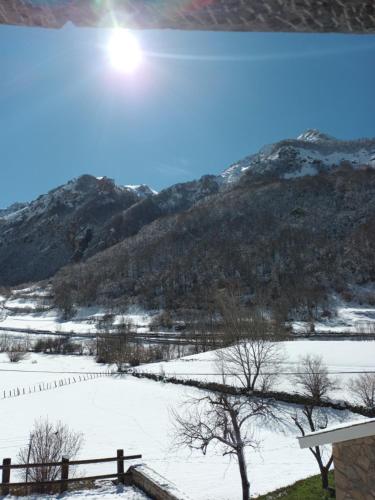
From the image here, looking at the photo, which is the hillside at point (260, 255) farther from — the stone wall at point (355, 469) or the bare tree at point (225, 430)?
the stone wall at point (355, 469)

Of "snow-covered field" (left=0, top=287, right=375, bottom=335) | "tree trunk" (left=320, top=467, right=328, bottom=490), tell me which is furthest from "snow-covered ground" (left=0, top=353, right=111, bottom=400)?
"tree trunk" (left=320, top=467, right=328, bottom=490)

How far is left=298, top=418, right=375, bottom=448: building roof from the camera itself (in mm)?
6773

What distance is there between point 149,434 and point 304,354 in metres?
20.4

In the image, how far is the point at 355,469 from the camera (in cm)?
751

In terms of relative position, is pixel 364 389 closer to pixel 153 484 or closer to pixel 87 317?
pixel 153 484

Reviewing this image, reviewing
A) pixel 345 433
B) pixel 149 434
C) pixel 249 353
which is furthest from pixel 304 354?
pixel 345 433

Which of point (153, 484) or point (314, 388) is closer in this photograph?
point (153, 484)

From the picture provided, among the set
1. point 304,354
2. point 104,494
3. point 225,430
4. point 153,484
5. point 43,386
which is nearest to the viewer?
point 153,484

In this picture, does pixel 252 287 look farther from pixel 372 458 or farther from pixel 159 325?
pixel 372 458

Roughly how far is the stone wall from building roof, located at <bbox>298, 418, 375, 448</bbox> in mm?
246

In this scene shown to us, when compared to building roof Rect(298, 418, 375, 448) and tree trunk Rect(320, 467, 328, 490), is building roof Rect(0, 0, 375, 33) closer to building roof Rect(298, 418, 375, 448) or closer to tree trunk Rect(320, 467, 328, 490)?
building roof Rect(298, 418, 375, 448)

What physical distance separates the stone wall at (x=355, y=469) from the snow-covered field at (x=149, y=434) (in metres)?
10.8

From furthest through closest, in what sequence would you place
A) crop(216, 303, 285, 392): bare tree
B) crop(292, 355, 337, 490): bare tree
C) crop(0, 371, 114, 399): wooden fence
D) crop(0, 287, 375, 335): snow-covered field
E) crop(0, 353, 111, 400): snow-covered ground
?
crop(0, 287, 375, 335): snow-covered field → crop(0, 353, 111, 400): snow-covered ground → crop(0, 371, 114, 399): wooden fence → crop(216, 303, 285, 392): bare tree → crop(292, 355, 337, 490): bare tree

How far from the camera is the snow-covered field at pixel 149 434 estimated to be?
1956cm
